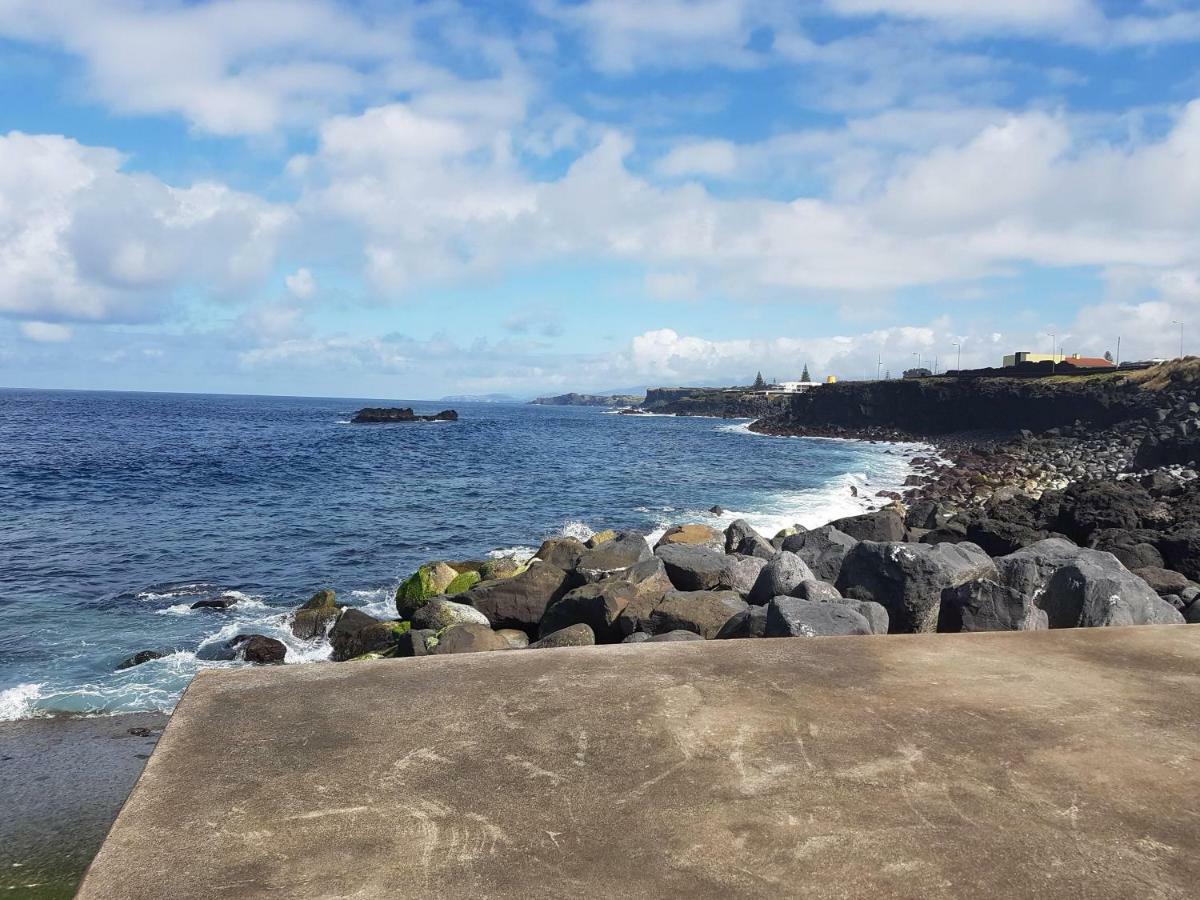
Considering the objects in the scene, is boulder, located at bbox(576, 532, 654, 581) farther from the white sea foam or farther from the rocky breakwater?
the rocky breakwater

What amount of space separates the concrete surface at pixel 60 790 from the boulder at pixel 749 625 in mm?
4904

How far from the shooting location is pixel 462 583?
14.8 m

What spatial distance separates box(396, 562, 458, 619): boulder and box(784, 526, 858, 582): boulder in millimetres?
6271

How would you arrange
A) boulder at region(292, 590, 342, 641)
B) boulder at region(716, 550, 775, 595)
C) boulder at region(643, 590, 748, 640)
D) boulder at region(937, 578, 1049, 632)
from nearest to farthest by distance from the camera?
1. boulder at region(937, 578, 1049, 632)
2. boulder at region(643, 590, 748, 640)
3. boulder at region(716, 550, 775, 595)
4. boulder at region(292, 590, 342, 641)

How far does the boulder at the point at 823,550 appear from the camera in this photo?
1140 centimetres

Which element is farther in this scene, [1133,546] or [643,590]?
[1133,546]

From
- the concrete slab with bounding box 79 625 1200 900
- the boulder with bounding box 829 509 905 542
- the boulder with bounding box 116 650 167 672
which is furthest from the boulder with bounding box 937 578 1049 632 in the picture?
the boulder with bounding box 116 650 167 672

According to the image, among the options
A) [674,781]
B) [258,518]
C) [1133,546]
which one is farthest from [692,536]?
[258,518]

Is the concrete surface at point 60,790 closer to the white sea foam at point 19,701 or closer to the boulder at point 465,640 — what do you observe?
the white sea foam at point 19,701

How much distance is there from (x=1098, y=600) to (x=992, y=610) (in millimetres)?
1071

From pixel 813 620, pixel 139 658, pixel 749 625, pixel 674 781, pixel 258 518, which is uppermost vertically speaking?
pixel 674 781

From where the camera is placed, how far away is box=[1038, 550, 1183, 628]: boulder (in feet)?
24.7

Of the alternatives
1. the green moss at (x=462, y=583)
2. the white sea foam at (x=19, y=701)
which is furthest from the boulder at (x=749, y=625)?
the white sea foam at (x=19, y=701)

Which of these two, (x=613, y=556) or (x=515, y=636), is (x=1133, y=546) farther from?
(x=515, y=636)
